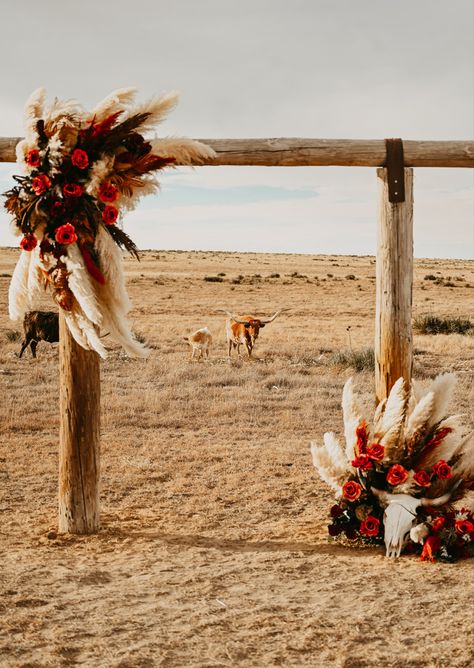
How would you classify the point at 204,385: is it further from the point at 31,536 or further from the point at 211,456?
the point at 31,536

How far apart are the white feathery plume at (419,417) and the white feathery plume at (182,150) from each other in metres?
2.03

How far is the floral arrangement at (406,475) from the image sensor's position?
446 cm

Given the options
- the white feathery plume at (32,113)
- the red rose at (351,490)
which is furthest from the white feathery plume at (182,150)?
the red rose at (351,490)

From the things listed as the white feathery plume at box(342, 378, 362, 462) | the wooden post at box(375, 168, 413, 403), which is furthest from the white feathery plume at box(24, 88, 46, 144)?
the white feathery plume at box(342, 378, 362, 462)

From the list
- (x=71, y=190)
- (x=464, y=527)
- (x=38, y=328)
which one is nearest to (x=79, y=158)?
(x=71, y=190)

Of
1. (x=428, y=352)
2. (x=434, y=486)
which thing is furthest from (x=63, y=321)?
(x=428, y=352)

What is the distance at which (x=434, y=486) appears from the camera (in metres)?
4.66

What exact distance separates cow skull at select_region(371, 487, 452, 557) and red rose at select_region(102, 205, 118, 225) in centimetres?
230

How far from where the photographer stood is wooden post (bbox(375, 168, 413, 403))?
197 inches

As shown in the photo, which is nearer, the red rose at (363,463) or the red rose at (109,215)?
the red rose at (109,215)

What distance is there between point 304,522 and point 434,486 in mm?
1003

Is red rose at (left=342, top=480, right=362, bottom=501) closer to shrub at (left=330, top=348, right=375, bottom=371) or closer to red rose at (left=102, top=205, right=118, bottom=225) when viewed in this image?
red rose at (left=102, top=205, right=118, bottom=225)

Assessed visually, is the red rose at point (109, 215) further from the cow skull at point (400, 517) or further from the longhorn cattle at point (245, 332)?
the longhorn cattle at point (245, 332)

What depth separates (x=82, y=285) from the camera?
4.23 meters
